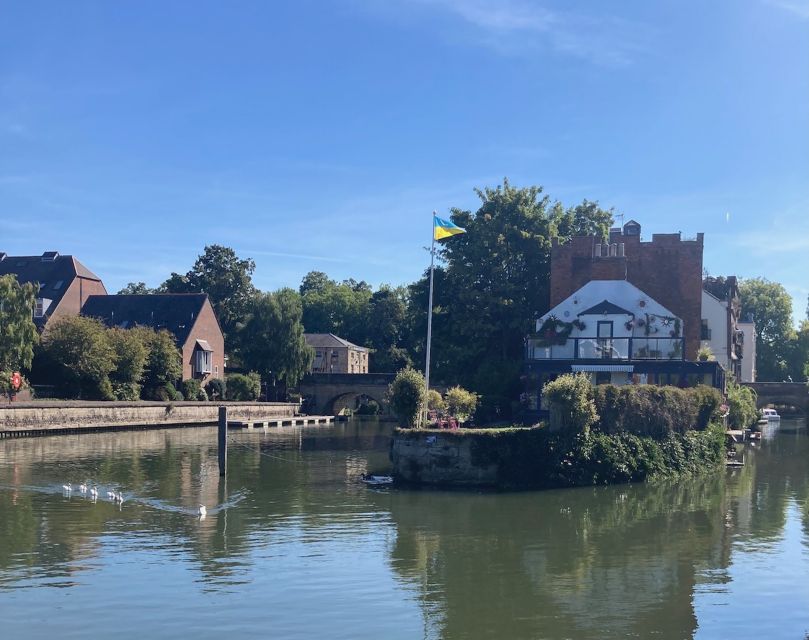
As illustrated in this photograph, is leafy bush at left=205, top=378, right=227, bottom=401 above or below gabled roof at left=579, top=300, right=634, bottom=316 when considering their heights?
below

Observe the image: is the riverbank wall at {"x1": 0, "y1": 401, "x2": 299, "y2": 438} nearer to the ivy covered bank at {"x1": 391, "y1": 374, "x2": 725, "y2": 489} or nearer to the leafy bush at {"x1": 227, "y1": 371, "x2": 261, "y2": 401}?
the leafy bush at {"x1": 227, "y1": 371, "x2": 261, "y2": 401}

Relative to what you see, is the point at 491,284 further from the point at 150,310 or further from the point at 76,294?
the point at 76,294

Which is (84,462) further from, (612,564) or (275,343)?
(275,343)

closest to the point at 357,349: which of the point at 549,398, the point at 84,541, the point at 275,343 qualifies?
the point at 275,343

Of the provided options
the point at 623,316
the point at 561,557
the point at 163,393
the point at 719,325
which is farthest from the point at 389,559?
the point at 163,393

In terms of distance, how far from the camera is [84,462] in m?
37.3

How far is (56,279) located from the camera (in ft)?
265

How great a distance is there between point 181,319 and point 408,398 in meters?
55.0

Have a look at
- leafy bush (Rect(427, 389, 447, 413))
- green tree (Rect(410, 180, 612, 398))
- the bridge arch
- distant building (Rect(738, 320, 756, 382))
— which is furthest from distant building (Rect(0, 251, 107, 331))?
distant building (Rect(738, 320, 756, 382))

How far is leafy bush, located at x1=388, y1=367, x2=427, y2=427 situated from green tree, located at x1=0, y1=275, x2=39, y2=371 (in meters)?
33.2

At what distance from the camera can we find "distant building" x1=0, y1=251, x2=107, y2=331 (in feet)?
255

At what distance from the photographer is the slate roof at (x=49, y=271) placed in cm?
7925

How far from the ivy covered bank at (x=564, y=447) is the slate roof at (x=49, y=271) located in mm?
57760

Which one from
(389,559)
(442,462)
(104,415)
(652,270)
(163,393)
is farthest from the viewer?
(163,393)
